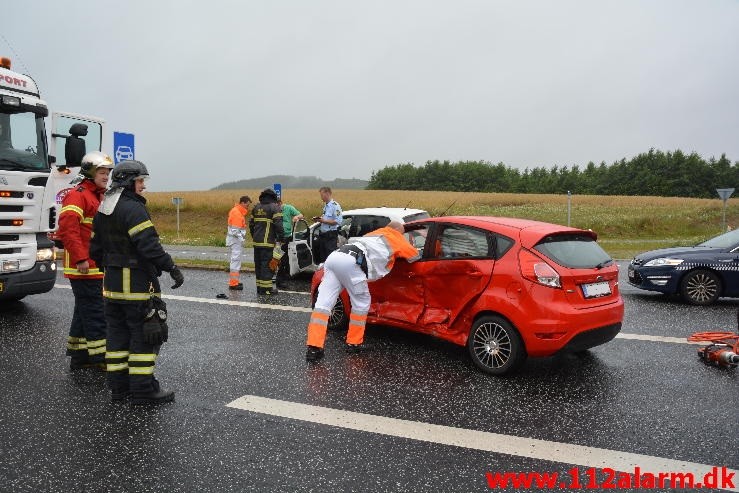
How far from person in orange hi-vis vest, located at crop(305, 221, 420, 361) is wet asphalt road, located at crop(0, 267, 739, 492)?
0.31 metres

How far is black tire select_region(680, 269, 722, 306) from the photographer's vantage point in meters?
9.05

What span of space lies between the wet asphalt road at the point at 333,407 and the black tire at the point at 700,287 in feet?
7.60

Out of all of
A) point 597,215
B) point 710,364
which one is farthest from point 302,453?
point 597,215

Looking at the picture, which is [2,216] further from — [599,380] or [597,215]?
[597,215]

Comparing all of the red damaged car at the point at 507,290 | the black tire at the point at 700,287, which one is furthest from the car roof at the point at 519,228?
the black tire at the point at 700,287

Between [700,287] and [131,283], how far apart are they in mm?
8555

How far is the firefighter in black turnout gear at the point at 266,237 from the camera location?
31.9 ft

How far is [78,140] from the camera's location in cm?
814

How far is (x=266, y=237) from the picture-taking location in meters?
9.80

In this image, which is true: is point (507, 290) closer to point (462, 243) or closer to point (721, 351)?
point (462, 243)

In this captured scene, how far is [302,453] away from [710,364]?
426 centimetres

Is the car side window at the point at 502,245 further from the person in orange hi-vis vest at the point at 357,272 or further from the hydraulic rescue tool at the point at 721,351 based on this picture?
the hydraulic rescue tool at the point at 721,351

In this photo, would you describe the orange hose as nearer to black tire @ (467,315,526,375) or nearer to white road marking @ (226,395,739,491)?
black tire @ (467,315,526,375)

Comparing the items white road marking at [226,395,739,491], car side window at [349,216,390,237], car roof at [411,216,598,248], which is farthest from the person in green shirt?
white road marking at [226,395,739,491]
